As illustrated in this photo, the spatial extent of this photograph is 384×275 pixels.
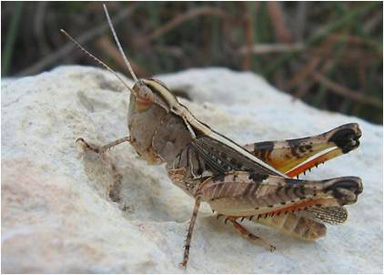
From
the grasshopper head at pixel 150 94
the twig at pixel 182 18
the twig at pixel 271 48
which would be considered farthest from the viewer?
the twig at pixel 182 18

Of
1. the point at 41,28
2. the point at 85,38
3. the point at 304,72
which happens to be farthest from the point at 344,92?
the point at 41,28

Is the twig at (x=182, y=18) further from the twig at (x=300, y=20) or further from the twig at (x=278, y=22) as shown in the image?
the twig at (x=300, y=20)

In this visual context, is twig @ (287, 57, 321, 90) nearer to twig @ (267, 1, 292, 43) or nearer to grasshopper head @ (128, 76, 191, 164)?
twig @ (267, 1, 292, 43)

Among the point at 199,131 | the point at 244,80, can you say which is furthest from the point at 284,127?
the point at 244,80

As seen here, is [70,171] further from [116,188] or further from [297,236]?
[297,236]

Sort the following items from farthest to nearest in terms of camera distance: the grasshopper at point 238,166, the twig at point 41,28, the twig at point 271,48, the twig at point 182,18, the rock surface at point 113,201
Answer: the twig at point 41,28
the twig at point 182,18
the twig at point 271,48
the grasshopper at point 238,166
the rock surface at point 113,201

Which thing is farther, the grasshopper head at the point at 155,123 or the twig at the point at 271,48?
the twig at the point at 271,48

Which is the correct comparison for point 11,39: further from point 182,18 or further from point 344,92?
point 344,92

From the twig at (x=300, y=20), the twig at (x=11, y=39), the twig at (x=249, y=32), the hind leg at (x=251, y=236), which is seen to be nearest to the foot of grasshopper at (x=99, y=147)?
the hind leg at (x=251, y=236)
